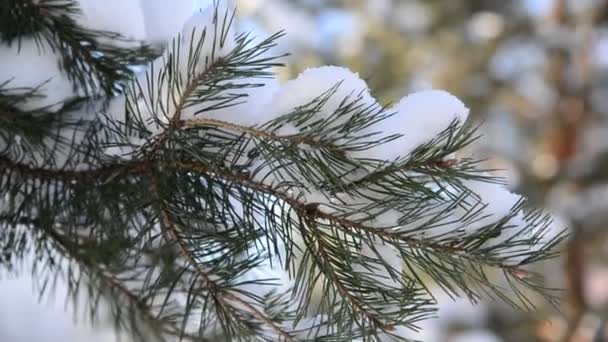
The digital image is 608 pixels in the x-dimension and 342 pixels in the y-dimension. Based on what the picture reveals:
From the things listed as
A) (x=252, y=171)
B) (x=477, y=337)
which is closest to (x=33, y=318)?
(x=252, y=171)

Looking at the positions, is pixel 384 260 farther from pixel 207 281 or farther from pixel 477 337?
pixel 477 337

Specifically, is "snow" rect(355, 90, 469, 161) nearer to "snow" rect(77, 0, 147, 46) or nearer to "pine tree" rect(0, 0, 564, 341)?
"pine tree" rect(0, 0, 564, 341)

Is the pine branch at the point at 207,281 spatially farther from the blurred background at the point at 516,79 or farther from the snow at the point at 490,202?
the blurred background at the point at 516,79

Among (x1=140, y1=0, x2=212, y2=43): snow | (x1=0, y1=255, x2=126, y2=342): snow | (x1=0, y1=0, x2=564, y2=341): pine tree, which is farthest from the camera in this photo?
(x1=0, y1=255, x2=126, y2=342): snow

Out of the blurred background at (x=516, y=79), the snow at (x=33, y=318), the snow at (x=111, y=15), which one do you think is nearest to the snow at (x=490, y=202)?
the snow at (x=111, y=15)

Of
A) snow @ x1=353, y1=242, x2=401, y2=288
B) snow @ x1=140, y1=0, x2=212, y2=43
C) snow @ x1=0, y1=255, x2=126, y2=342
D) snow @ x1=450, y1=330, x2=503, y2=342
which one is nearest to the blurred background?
snow @ x1=450, y1=330, x2=503, y2=342

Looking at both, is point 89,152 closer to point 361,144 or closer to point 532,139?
point 361,144
